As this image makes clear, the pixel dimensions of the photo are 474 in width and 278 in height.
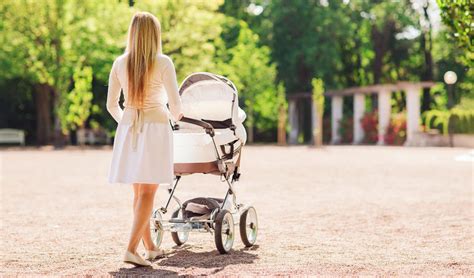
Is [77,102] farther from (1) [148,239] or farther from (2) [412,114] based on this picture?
(1) [148,239]

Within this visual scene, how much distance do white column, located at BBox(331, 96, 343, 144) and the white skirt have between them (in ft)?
142

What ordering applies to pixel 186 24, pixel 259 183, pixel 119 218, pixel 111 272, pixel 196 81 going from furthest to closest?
1. pixel 186 24
2. pixel 259 183
3. pixel 119 218
4. pixel 196 81
5. pixel 111 272

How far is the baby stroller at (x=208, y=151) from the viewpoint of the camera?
25.1 feet

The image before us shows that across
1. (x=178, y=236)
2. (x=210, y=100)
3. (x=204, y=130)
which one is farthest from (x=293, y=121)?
(x=204, y=130)

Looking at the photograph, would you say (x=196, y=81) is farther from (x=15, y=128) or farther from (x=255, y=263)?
(x=15, y=128)

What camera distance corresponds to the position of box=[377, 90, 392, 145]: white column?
45125 mm

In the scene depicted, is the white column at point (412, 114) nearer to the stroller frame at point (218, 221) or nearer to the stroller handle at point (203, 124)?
the stroller frame at point (218, 221)

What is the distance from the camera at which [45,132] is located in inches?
1898

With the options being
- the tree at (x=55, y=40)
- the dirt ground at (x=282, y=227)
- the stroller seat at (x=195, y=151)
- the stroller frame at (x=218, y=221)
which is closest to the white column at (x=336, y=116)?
the tree at (x=55, y=40)

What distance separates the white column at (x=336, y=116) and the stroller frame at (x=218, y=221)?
41790mm

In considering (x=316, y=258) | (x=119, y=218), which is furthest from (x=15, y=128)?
(x=316, y=258)

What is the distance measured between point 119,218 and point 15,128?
41.2m

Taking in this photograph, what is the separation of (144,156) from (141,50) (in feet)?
2.49

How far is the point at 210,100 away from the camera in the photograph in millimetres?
7953
